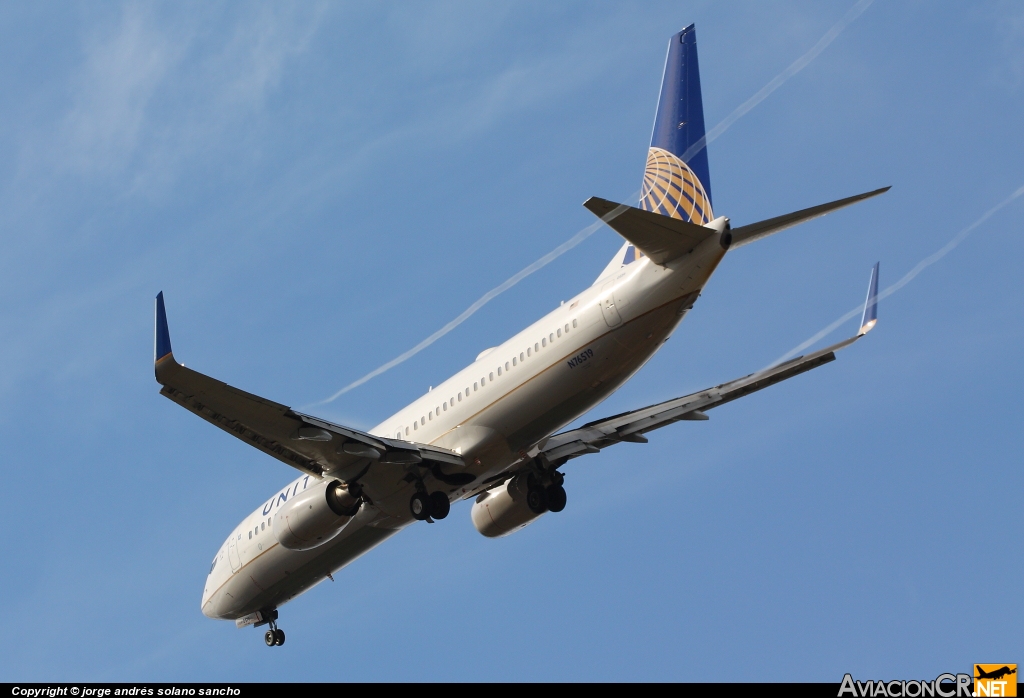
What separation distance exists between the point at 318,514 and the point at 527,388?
5.99 metres

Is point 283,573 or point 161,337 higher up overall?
point 161,337

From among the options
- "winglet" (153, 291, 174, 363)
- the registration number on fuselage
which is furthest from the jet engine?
"winglet" (153, 291, 174, 363)

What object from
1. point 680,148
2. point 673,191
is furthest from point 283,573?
point 680,148

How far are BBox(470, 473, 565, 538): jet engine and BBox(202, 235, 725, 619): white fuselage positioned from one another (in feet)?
4.18

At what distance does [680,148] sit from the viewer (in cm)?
3200

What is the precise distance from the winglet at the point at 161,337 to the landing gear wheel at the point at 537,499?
36.6 feet

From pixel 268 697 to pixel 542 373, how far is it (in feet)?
30.3

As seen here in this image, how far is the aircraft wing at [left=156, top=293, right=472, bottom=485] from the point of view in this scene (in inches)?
1109

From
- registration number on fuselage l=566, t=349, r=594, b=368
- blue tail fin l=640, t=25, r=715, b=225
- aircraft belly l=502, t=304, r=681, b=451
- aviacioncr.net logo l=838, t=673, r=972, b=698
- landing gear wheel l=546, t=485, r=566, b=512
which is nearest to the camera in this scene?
aviacioncr.net logo l=838, t=673, r=972, b=698

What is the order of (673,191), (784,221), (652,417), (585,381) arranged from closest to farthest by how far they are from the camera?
(784,221) < (585,381) < (673,191) < (652,417)

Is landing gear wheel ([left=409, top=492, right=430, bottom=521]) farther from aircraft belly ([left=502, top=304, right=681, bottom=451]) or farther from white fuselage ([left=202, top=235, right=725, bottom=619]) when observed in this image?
aircraft belly ([left=502, top=304, right=681, bottom=451])

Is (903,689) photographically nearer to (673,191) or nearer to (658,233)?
(658,233)

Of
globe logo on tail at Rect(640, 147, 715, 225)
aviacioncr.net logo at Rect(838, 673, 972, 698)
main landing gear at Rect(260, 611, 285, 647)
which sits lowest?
aviacioncr.net logo at Rect(838, 673, 972, 698)

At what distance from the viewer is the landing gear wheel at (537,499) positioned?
35.0 metres
